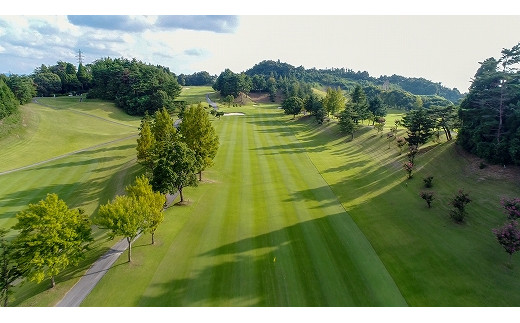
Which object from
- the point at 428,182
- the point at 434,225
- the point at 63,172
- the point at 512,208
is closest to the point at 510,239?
the point at 512,208

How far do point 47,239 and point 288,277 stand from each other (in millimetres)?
20123

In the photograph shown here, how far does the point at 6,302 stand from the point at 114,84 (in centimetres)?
11471

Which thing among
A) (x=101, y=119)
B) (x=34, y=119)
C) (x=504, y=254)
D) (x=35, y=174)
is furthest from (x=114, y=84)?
(x=504, y=254)

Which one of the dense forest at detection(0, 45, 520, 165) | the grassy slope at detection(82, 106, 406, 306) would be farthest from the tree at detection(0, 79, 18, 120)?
the grassy slope at detection(82, 106, 406, 306)

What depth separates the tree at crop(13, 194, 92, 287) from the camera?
2520 cm

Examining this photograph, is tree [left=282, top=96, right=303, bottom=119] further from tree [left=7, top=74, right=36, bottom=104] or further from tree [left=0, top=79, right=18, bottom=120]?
tree [left=7, top=74, right=36, bottom=104]

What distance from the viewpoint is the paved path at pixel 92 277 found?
25219 mm

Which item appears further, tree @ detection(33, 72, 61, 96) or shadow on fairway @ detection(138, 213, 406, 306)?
tree @ detection(33, 72, 61, 96)

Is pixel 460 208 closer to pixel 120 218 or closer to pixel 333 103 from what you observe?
pixel 120 218

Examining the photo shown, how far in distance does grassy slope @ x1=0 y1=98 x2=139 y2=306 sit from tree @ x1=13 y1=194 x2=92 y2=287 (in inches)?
104

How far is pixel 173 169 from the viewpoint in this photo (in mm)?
40625

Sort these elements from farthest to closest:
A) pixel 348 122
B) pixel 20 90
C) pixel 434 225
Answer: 1. pixel 20 90
2. pixel 348 122
3. pixel 434 225

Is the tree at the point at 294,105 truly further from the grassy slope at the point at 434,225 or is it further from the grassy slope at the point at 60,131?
the grassy slope at the point at 434,225

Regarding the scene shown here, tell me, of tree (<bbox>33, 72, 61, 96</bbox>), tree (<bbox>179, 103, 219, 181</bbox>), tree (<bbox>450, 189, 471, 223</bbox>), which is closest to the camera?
tree (<bbox>450, 189, 471, 223</bbox>)
